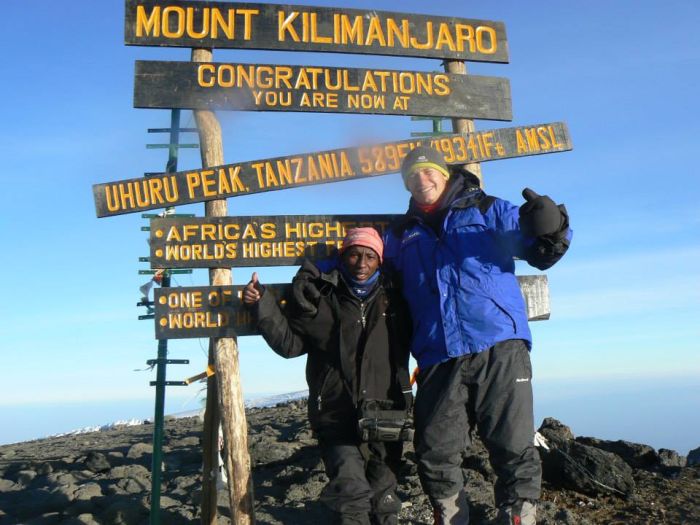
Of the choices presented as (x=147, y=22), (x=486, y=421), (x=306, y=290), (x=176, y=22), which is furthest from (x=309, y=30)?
(x=486, y=421)

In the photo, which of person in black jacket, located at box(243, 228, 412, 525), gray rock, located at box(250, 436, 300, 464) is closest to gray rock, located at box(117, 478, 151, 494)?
gray rock, located at box(250, 436, 300, 464)

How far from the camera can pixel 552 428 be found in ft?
28.9

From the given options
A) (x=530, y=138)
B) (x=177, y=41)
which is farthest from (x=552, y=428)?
(x=177, y=41)

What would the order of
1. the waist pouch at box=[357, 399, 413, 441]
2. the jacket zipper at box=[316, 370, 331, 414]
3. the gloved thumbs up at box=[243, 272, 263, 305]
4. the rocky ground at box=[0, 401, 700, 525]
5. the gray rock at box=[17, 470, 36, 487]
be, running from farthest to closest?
the gray rock at box=[17, 470, 36, 487]
the rocky ground at box=[0, 401, 700, 525]
the gloved thumbs up at box=[243, 272, 263, 305]
the jacket zipper at box=[316, 370, 331, 414]
the waist pouch at box=[357, 399, 413, 441]

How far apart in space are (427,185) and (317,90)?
181 centimetres

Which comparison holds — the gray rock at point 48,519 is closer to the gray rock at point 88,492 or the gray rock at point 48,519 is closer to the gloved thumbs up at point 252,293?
the gray rock at point 88,492

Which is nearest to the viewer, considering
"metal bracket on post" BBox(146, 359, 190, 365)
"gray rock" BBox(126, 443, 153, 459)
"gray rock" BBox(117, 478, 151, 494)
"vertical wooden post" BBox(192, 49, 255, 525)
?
"vertical wooden post" BBox(192, 49, 255, 525)

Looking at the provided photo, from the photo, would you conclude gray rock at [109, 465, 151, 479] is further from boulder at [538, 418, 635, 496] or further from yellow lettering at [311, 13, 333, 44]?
yellow lettering at [311, 13, 333, 44]

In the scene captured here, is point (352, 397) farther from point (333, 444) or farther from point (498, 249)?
point (498, 249)

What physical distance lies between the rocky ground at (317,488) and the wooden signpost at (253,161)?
3.46 feet

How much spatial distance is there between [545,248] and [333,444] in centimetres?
196

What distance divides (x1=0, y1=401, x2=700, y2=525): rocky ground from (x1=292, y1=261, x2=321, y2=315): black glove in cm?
211

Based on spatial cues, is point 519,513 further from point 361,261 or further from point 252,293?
point 252,293

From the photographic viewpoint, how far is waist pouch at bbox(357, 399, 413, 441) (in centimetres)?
483
